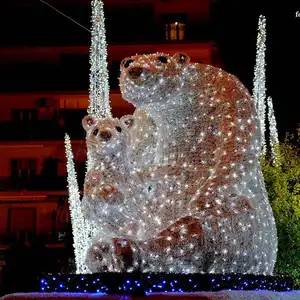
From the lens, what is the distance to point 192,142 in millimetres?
8383

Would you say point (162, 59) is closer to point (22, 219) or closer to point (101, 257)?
point (101, 257)

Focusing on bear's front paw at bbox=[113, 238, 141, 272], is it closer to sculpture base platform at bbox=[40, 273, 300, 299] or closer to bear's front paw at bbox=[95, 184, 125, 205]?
sculpture base platform at bbox=[40, 273, 300, 299]

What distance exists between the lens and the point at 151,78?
809 centimetres

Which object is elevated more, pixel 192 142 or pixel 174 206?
pixel 192 142

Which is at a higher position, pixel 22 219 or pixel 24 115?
pixel 24 115

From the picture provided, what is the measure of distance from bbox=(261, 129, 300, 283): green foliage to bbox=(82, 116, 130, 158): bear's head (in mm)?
4960

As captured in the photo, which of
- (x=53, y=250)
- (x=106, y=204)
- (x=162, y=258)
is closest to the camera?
(x=162, y=258)

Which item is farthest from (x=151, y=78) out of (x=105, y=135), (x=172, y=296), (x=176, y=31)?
(x=176, y=31)

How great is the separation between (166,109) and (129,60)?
1.96 feet

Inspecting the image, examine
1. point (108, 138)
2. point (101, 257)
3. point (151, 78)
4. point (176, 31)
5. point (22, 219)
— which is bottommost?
point (22, 219)

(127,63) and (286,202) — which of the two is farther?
(286,202)

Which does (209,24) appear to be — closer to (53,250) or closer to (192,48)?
(192,48)

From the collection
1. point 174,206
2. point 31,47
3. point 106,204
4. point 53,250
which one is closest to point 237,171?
point 174,206

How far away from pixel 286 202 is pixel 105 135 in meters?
5.86
